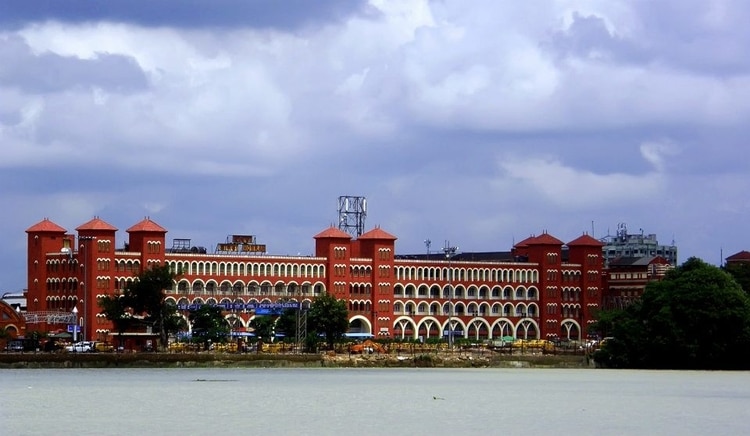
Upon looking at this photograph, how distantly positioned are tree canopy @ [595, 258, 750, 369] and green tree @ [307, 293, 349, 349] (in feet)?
141

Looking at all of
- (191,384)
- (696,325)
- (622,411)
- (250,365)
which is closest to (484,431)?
(622,411)

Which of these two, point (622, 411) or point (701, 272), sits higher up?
point (701, 272)

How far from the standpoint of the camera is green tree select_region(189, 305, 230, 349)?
184375 millimetres

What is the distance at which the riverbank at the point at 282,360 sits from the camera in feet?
543

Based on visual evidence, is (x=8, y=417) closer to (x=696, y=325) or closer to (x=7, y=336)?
(x=696, y=325)

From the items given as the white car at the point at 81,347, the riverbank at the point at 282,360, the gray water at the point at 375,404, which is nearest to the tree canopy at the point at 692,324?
the gray water at the point at 375,404

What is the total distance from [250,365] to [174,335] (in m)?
26.1

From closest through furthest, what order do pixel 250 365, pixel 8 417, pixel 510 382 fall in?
1. pixel 8 417
2. pixel 510 382
3. pixel 250 365

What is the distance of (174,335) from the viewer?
194 m

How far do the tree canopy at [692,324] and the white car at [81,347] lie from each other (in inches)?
2280

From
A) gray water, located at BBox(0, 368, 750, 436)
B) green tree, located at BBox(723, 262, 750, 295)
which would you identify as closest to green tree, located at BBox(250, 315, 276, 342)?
gray water, located at BBox(0, 368, 750, 436)

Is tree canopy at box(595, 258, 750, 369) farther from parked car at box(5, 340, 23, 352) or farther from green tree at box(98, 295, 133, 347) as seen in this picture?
parked car at box(5, 340, 23, 352)

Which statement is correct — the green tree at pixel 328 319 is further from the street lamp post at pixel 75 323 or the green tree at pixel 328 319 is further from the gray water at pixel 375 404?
the gray water at pixel 375 404

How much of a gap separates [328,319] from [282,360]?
18.5 m
